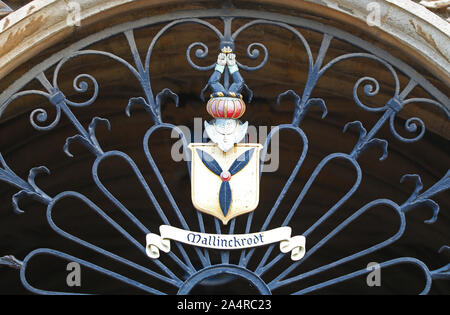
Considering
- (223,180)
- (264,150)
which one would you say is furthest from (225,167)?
(264,150)

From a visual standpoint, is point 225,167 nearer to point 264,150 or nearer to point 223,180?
point 223,180

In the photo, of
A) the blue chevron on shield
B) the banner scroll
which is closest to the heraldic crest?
the blue chevron on shield

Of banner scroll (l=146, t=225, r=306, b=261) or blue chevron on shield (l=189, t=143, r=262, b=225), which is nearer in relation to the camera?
banner scroll (l=146, t=225, r=306, b=261)

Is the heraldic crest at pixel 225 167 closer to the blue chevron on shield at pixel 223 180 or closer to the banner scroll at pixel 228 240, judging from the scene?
the blue chevron on shield at pixel 223 180

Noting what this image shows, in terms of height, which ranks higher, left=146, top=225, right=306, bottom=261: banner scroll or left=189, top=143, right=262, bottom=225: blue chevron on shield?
left=189, top=143, right=262, bottom=225: blue chevron on shield

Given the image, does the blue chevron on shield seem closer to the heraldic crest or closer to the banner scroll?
the heraldic crest

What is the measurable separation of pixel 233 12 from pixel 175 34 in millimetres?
945

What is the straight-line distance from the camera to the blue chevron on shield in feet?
18.1

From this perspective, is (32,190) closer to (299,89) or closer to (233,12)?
(233,12)

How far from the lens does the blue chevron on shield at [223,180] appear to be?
553cm

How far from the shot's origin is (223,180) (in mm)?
5535

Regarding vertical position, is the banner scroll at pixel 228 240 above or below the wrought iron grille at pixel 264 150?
below

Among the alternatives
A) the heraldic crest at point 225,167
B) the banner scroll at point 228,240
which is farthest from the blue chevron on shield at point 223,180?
the banner scroll at point 228,240

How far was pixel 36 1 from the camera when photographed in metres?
5.54
